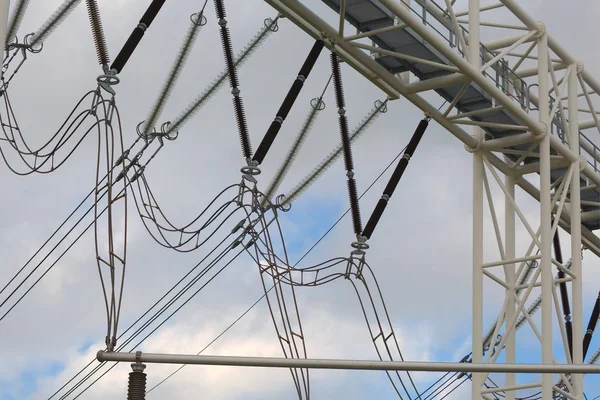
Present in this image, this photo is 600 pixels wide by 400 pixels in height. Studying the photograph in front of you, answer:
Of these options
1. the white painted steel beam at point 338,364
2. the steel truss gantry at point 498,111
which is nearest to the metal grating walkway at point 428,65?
the steel truss gantry at point 498,111

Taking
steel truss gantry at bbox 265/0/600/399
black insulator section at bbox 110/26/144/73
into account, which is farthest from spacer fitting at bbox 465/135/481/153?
black insulator section at bbox 110/26/144/73

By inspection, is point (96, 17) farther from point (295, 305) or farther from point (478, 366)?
point (478, 366)

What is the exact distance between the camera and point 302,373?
42.5 feet

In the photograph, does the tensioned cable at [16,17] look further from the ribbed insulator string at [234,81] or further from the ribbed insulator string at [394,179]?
the ribbed insulator string at [394,179]

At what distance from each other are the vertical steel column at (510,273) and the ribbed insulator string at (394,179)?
1.85 metres

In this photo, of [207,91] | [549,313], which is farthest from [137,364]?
[549,313]

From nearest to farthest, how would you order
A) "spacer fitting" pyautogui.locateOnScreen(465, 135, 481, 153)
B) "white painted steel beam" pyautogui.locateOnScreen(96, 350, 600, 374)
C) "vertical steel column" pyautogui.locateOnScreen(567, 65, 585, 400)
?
"white painted steel beam" pyautogui.locateOnScreen(96, 350, 600, 374) < "spacer fitting" pyautogui.locateOnScreen(465, 135, 481, 153) < "vertical steel column" pyautogui.locateOnScreen(567, 65, 585, 400)

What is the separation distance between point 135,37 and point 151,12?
614mm

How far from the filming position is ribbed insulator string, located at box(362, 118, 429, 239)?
18.1 meters

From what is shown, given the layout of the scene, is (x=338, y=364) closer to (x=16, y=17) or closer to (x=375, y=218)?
(x=16, y=17)

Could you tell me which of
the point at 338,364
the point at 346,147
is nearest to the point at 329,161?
the point at 346,147

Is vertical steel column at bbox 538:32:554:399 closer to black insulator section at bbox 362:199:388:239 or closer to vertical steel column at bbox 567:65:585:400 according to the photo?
vertical steel column at bbox 567:65:585:400

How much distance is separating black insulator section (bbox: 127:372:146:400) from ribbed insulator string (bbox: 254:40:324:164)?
7936mm

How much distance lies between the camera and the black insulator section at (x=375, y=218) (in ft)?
59.0
